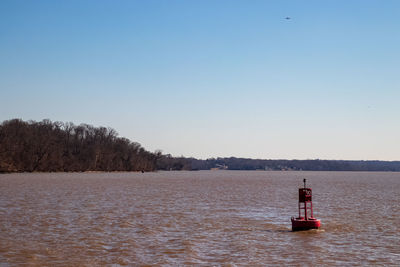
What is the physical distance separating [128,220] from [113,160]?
166004 mm

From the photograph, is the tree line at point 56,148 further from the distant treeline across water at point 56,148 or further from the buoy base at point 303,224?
the buoy base at point 303,224

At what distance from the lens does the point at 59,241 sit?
63.1ft

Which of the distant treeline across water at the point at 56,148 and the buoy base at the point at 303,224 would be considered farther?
the distant treeline across water at the point at 56,148

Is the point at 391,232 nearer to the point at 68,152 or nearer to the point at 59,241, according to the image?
the point at 59,241

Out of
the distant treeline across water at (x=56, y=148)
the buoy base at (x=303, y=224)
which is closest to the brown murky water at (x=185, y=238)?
the buoy base at (x=303, y=224)

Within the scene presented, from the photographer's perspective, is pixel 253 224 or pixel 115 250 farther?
pixel 253 224

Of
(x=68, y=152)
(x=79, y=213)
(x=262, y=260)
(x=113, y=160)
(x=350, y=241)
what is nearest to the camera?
(x=262, y=260)

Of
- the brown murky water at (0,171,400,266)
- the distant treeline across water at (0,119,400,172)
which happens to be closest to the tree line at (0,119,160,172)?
the distant treeline across water at (0,119,400,172)

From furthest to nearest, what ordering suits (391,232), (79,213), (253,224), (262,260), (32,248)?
(79,213) < (253,224) < (391,232) < (32,248) < (262,260)

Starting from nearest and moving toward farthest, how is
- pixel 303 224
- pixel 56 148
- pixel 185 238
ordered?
pixel 185 238, pixel 303 224, pixel 56 148

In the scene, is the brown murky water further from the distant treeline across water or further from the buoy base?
the distant treeline across water

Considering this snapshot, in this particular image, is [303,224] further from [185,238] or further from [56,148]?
[56,148]

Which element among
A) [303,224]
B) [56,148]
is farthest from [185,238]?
[56,148]

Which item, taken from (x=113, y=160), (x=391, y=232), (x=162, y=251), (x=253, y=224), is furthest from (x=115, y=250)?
(x=113, y=160)
